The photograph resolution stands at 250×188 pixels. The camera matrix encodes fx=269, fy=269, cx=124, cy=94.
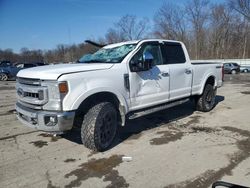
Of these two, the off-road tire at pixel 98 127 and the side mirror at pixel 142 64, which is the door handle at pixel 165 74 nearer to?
the side mirror at pixel 142 64

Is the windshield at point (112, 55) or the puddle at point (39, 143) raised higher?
the windshield at point (112, 55)

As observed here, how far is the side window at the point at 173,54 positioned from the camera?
253 inches

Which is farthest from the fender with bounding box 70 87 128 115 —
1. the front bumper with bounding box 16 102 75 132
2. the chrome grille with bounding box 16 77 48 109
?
the chrome grille with bounding box 16 77 48 109

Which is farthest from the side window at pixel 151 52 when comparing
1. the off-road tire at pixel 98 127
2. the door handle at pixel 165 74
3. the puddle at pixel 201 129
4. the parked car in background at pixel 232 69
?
the parked car in background at pixel 232 69

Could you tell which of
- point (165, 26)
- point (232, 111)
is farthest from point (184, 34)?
point (232, 111)

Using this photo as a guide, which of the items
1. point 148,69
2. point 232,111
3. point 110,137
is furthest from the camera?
point 232,111

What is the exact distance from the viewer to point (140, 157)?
462cm

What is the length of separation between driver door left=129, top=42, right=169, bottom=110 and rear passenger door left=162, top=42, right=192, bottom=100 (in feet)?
0.70

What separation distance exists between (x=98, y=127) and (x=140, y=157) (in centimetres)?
90

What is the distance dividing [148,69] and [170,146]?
5.34 ft

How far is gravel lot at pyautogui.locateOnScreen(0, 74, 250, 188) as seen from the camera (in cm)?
383

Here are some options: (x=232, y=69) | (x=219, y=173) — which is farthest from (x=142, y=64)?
(x=232, y=69)

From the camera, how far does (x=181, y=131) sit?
20.1 ft

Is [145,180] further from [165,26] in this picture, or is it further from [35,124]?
[165,26]
